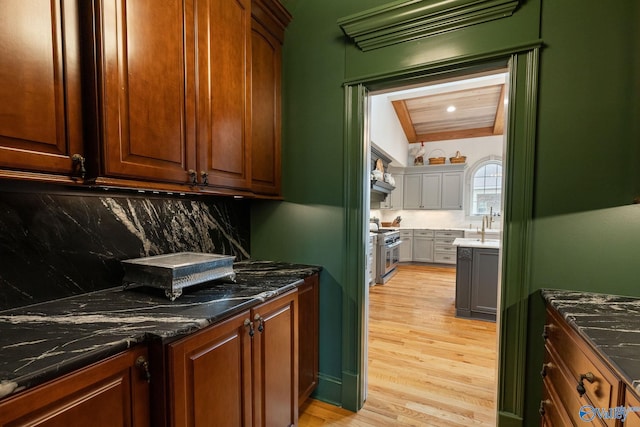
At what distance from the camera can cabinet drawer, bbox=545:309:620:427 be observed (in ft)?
2.73

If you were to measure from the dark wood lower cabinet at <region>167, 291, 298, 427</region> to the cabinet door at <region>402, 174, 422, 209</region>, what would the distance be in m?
5.99

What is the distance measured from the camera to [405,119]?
6594mm

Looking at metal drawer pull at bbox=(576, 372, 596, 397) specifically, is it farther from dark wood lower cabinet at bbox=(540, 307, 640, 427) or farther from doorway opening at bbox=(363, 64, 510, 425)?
doorway opening at bbox=(363, 64, 510, 425)

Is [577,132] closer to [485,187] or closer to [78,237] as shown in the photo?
[78,237]

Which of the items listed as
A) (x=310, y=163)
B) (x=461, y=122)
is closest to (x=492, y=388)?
(x=310, y=163)

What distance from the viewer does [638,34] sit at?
4.18 ft

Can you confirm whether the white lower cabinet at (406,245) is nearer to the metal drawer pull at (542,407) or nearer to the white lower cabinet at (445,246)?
the white lower cabinet at (445,246)

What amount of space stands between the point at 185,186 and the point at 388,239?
4.34m

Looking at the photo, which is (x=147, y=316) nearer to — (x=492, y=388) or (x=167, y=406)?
(x=167, y=406)

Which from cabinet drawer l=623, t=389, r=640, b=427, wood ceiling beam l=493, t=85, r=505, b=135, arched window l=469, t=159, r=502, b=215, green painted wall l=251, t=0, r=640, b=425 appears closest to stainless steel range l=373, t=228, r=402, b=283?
arched window l=469, t=159, r=502, b=215

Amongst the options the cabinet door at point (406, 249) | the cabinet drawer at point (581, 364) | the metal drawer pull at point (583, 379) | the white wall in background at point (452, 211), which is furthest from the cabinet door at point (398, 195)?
the metal drawer pull at point (583, 379)

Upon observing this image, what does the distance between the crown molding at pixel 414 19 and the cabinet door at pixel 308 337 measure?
155 centimetres

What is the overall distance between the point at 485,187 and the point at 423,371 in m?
5.63

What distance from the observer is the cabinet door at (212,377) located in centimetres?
94
